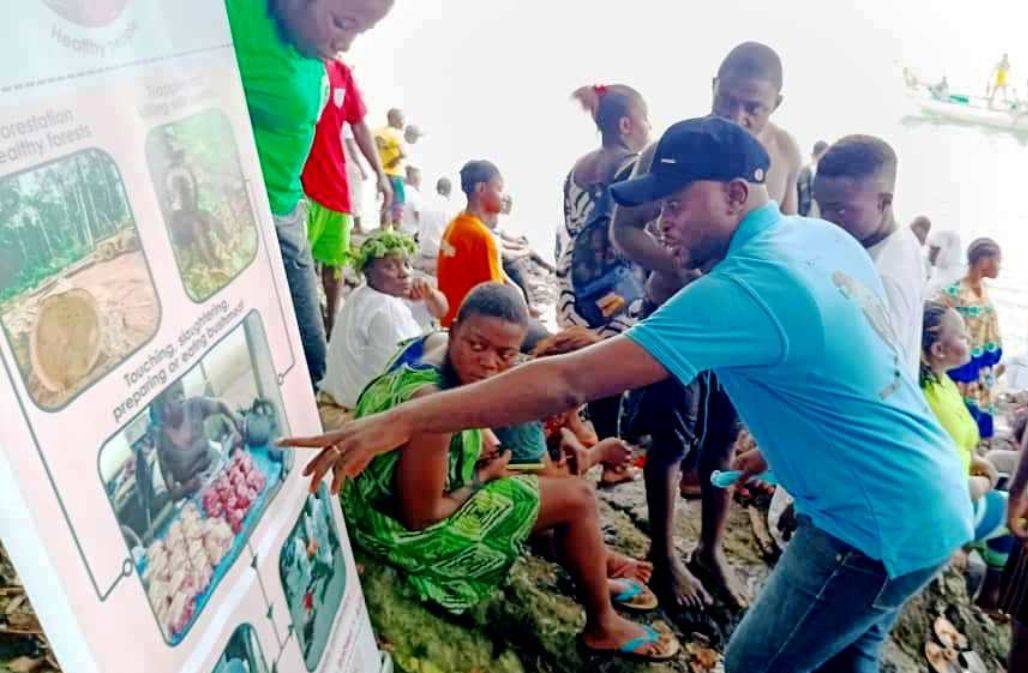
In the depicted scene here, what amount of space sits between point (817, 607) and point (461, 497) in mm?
855

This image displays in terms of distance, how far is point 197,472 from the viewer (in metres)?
1.11

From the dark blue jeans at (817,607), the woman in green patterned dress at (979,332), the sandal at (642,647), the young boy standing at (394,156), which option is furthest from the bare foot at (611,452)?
the young boy standing at (394,156)

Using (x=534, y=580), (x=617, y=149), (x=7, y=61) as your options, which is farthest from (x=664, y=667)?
(x=7, y=61)

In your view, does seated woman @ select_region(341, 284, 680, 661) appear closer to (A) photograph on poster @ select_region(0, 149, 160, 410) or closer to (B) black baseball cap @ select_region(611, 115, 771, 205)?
(B) black baseball cap @ select_region(611, 115, 771, 205)

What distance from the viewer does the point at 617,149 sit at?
111 inches

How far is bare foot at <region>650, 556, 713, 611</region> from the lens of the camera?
8.11ft

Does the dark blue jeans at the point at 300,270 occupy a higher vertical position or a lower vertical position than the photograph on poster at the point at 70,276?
lower

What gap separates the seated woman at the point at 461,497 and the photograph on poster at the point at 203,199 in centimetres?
69

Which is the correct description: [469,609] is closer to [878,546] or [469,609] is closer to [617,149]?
[878,546]

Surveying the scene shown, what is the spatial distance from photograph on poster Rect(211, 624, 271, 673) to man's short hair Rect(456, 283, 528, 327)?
928mm

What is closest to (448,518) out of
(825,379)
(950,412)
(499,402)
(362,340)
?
(499,402)

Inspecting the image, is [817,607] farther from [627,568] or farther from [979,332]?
[979,332]

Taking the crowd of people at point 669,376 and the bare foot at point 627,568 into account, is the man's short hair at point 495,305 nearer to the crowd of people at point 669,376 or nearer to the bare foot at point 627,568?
the crowd of people at point 669,376

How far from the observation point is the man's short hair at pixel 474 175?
11.5 ft
